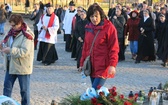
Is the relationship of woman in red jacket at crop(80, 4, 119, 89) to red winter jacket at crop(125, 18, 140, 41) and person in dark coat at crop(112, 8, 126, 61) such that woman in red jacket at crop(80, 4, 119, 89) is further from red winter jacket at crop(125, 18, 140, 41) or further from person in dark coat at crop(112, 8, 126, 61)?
red winter jacket at crop(125, 18, 140, 41)

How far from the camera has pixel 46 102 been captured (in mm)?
8461

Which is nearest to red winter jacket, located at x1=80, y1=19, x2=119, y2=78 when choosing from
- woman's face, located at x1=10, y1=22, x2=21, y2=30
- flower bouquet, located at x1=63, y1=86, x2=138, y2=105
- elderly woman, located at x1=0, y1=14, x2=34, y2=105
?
flower bouquet, located at x1=63, y1=86, x2=138, y2=105

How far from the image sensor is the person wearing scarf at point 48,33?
12.8 meters

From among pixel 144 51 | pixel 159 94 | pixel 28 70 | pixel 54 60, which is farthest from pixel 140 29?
pixel 28 70

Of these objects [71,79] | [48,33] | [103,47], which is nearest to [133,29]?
[48,33]

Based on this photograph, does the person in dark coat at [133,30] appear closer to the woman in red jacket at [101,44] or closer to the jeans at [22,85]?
the jeans at [22,85]

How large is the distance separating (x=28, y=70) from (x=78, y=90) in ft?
8.58

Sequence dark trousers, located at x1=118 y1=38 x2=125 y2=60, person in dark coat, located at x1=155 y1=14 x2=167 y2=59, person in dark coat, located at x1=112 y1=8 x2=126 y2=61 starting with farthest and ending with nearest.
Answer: dark trousers, located at x1=118 y1=38 x2=125 y2=60, person in dark coat, located at x1=112 y1=8 x2=126 y2=61, person in dark coat, located at x1=155 y1=14 x2=167 y2=59

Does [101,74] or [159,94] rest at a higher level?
[101,74]

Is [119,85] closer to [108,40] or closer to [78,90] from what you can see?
[78,90]

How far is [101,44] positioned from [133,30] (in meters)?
8.50

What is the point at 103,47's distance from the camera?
20.9 ft

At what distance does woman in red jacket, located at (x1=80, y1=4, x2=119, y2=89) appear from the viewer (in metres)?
6.29

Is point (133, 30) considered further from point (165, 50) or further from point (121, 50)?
point (165, 50)
